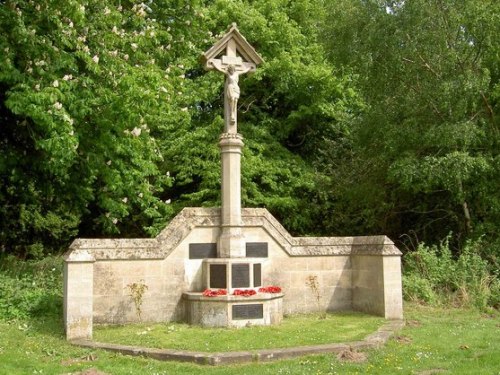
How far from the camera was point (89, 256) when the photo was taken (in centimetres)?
972

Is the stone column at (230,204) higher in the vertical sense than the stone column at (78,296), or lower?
higher

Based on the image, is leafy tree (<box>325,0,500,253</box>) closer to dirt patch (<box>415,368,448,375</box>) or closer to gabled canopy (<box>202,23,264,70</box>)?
gabled canopy (<box>202,23,264,70</box>)

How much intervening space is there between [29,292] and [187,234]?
3.25 meters

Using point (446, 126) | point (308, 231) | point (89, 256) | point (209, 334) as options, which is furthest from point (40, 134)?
point (308, 231)

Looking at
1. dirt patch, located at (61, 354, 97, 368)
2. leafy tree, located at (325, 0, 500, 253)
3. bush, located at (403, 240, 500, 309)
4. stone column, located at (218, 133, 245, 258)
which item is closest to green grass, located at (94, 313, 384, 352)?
dirt patch, located at (61, 354, 97, 368)

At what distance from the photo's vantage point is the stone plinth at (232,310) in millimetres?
10570

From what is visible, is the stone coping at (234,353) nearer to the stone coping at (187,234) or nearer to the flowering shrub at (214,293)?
the stone coping at (187,234)

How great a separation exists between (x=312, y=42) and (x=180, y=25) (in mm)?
8632

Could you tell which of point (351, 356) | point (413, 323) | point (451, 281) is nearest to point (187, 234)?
point (351, 356)

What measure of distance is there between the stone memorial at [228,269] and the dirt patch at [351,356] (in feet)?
8.60

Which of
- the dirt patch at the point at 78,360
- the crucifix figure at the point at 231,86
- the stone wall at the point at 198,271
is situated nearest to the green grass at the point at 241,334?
the stone wall at the point at 198,271

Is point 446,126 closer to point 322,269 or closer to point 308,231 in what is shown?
point 322,269

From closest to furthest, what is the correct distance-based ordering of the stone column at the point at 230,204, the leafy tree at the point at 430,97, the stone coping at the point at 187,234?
the stone coping at the point at 187,234
the stone column at the point at 230,204
the leafy tree at the point at 430,97

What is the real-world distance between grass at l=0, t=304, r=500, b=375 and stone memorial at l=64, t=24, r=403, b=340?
→ 30.3 inches
